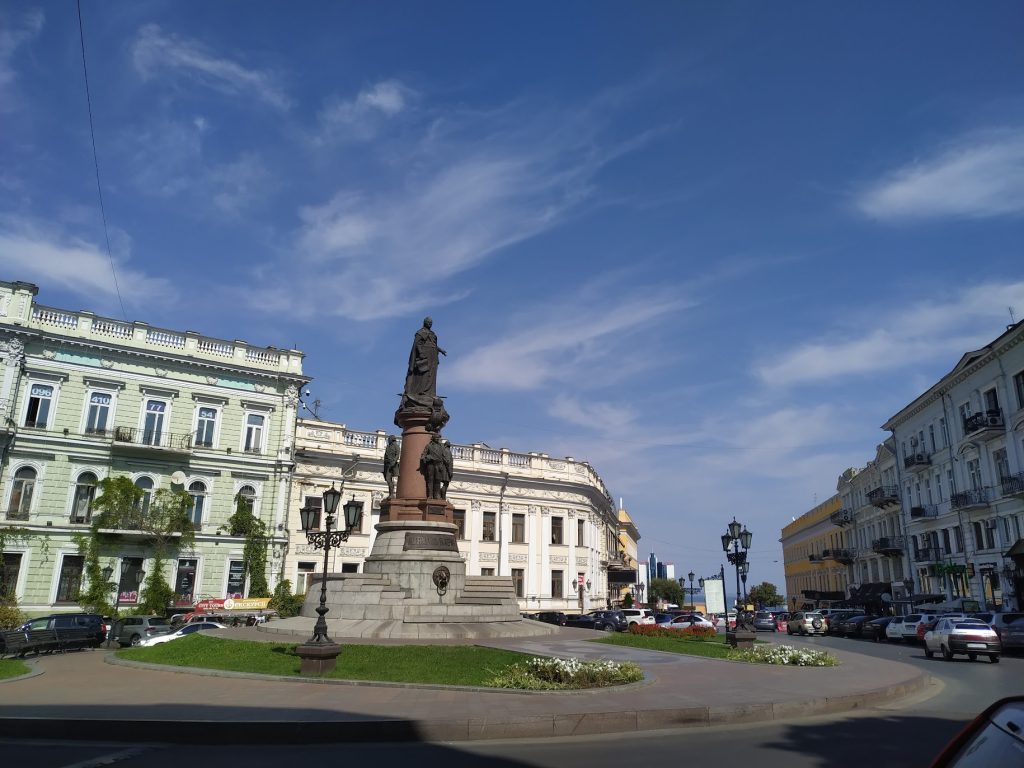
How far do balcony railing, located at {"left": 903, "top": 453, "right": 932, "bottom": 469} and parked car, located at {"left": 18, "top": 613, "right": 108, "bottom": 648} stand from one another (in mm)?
49462

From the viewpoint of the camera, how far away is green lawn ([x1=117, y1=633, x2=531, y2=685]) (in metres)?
14.0

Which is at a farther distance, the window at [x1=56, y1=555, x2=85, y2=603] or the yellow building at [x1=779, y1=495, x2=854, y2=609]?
the yellow building at [x1=779, y1=495, x2=854, y2=609]

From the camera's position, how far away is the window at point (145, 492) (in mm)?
42281

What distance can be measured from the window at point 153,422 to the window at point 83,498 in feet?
11.6

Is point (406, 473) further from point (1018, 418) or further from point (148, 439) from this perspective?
point (1018, 418)

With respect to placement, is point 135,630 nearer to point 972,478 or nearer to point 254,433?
point 254,433

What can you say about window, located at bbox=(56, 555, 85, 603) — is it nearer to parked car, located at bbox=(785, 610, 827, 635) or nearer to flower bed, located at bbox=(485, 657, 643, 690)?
flower bed, located at bbox=(485, 657, 643, 690)

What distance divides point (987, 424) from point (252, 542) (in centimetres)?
4274

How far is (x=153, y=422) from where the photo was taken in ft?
145

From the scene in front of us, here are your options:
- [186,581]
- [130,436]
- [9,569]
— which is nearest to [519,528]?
[186,581]

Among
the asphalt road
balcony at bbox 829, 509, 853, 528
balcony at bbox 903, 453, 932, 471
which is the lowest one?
the asphalt road

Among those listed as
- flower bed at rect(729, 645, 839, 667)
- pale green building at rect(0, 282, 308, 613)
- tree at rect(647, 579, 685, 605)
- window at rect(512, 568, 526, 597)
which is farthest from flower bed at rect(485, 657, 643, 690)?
tree at rect(647, 579, 685, 605)

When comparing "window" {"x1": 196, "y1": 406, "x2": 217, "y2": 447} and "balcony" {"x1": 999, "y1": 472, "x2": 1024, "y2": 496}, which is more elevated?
"window" {"x1": 196, "y1": 406, "x2": 217, "y2": 447}

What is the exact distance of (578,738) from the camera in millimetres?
9859
